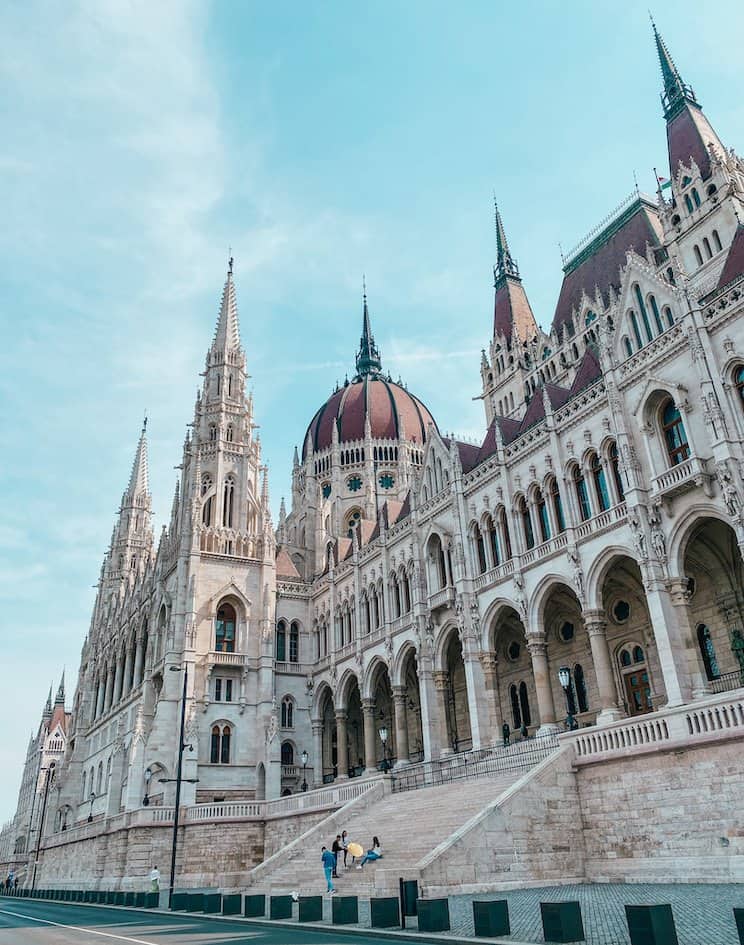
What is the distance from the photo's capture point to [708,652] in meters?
26.1

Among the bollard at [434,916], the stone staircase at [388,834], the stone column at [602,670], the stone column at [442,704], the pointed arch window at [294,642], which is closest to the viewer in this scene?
the bollard at [434,916]

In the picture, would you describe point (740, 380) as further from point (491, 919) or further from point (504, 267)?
point (504, 267)

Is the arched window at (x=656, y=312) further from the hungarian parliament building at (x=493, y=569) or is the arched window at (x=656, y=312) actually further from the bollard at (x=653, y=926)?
the bollard at (x=653, y=926)

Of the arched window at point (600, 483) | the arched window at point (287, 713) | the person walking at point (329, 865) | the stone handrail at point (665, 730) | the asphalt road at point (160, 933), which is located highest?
the arched window at point (600, 483)

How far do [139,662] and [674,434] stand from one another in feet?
126

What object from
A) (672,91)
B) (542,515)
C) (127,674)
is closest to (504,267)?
(672,91)

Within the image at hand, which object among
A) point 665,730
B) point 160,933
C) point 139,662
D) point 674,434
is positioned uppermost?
point 139,662

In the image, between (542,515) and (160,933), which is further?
(542,515)

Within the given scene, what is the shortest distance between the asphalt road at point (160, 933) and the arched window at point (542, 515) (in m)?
18.0

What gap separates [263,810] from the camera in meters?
36.2

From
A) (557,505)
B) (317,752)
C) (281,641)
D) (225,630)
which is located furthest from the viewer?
(281,641)

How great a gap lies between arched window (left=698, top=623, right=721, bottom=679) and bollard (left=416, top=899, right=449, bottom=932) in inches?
651

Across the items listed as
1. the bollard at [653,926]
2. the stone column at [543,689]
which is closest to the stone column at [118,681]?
the stone column at [543,689]

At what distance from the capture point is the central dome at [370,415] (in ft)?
223
